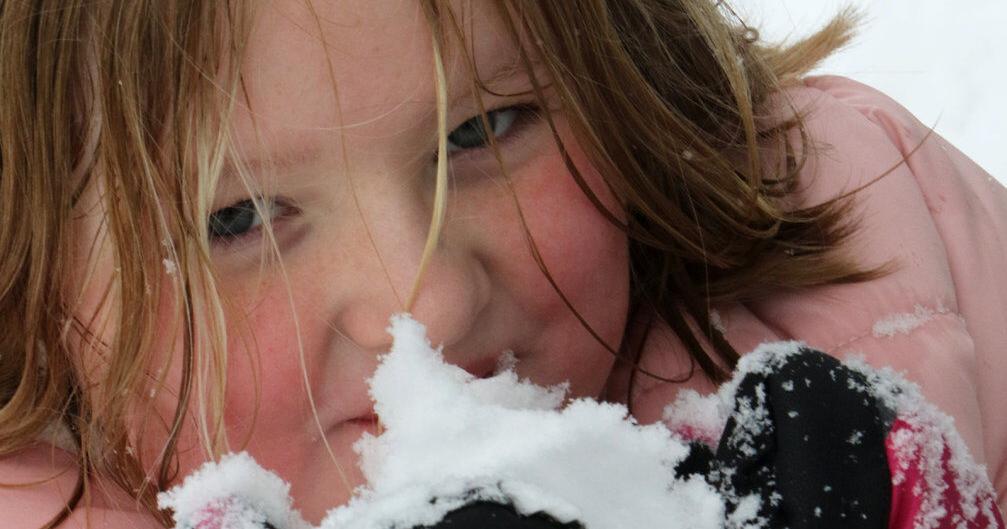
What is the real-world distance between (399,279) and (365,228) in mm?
46

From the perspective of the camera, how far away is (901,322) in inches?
50.2

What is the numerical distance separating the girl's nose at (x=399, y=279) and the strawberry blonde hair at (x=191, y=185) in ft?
0.05

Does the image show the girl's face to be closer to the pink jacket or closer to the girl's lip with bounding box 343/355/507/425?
the girl's lip with bounding box 343/355/507/425

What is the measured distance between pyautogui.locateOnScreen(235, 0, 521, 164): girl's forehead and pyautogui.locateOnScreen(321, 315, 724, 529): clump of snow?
0.64ft

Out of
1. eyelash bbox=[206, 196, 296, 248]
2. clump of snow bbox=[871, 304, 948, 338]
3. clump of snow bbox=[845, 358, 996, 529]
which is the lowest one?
clump of snow bbox=[845, 358, 996, 529]

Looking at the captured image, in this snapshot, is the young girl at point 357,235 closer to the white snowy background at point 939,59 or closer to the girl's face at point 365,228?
the girl's face at point 365,228

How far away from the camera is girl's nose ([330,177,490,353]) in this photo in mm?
979

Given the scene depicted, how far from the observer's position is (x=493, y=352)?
3.52ft

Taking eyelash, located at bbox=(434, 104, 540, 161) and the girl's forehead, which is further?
eyelash, located at bbox=(434, 104, 540, 161)

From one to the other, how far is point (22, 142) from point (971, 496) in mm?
738

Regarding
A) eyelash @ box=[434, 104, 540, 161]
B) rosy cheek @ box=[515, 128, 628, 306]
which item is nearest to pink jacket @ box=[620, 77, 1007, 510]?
rosy cheek @ box=[515, 128, 628, 306]

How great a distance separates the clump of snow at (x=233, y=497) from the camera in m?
0.91

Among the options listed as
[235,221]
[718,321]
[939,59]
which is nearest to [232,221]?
[235,221]

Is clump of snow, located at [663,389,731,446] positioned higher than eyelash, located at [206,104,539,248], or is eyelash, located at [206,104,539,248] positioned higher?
eyelash, located at [206,104,539,248]
